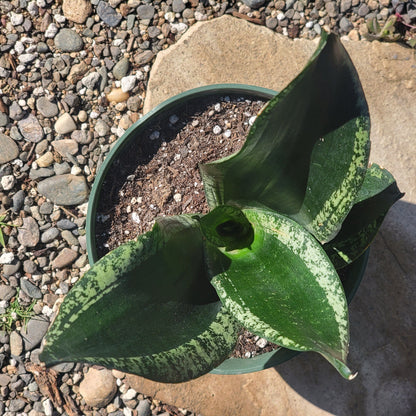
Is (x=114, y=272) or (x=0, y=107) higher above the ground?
(x=114, y=272)

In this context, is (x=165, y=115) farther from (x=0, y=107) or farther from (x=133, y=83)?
(x=0, y=107)

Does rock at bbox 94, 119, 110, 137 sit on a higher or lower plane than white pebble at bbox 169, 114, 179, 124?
lower

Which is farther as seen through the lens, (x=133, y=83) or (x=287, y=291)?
(x=133, y=83)

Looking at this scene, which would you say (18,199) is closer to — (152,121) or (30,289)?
(30,289)

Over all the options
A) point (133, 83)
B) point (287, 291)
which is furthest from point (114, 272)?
point (133, 83)

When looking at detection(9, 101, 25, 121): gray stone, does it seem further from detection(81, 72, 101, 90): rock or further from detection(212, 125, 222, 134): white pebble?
detection(212, 125, 222, 134): white pebble

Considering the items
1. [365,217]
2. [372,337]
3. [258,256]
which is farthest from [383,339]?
[258,256]

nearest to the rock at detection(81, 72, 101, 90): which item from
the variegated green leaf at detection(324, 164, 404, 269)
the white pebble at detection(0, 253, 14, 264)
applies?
the white pebble at detection(0, 253, 14, 264)

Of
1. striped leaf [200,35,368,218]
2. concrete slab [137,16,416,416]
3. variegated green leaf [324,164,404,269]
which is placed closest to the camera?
striped leaf [200,35,368,218]
